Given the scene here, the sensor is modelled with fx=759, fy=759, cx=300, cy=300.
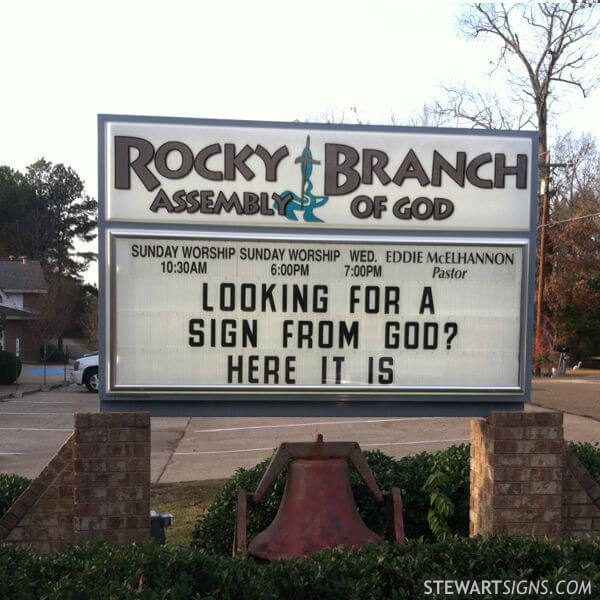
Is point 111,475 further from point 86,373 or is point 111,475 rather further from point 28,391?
point 28,391

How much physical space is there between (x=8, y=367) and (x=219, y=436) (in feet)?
44.4

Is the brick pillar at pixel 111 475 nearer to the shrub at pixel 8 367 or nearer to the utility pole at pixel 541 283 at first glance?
the shrub at pixel 8 367

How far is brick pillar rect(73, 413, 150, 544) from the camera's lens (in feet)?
14.9

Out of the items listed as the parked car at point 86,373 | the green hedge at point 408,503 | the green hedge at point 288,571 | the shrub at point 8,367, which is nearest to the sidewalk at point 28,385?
the shrub at point 8,367

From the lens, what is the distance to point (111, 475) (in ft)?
14.9

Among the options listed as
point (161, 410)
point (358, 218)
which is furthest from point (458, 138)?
point (161, 410)

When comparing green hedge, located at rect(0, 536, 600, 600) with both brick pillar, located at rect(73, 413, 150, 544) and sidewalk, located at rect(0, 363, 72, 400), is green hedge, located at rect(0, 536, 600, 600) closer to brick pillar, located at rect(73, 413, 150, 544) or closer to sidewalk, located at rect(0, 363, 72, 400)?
brick pillar, located at rect(73, 413, 150, 544)

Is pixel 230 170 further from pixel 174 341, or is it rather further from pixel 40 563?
pixel 40 563

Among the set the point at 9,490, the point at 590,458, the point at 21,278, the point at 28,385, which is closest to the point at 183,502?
the point at 9,490

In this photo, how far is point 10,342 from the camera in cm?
4259

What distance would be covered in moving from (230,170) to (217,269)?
0.62 meters

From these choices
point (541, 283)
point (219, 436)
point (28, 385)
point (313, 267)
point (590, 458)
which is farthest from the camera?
point (541, 283)

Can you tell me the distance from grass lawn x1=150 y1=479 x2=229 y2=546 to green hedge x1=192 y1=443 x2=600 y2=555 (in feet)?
2.74

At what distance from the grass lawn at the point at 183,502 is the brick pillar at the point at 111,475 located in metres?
2.18
